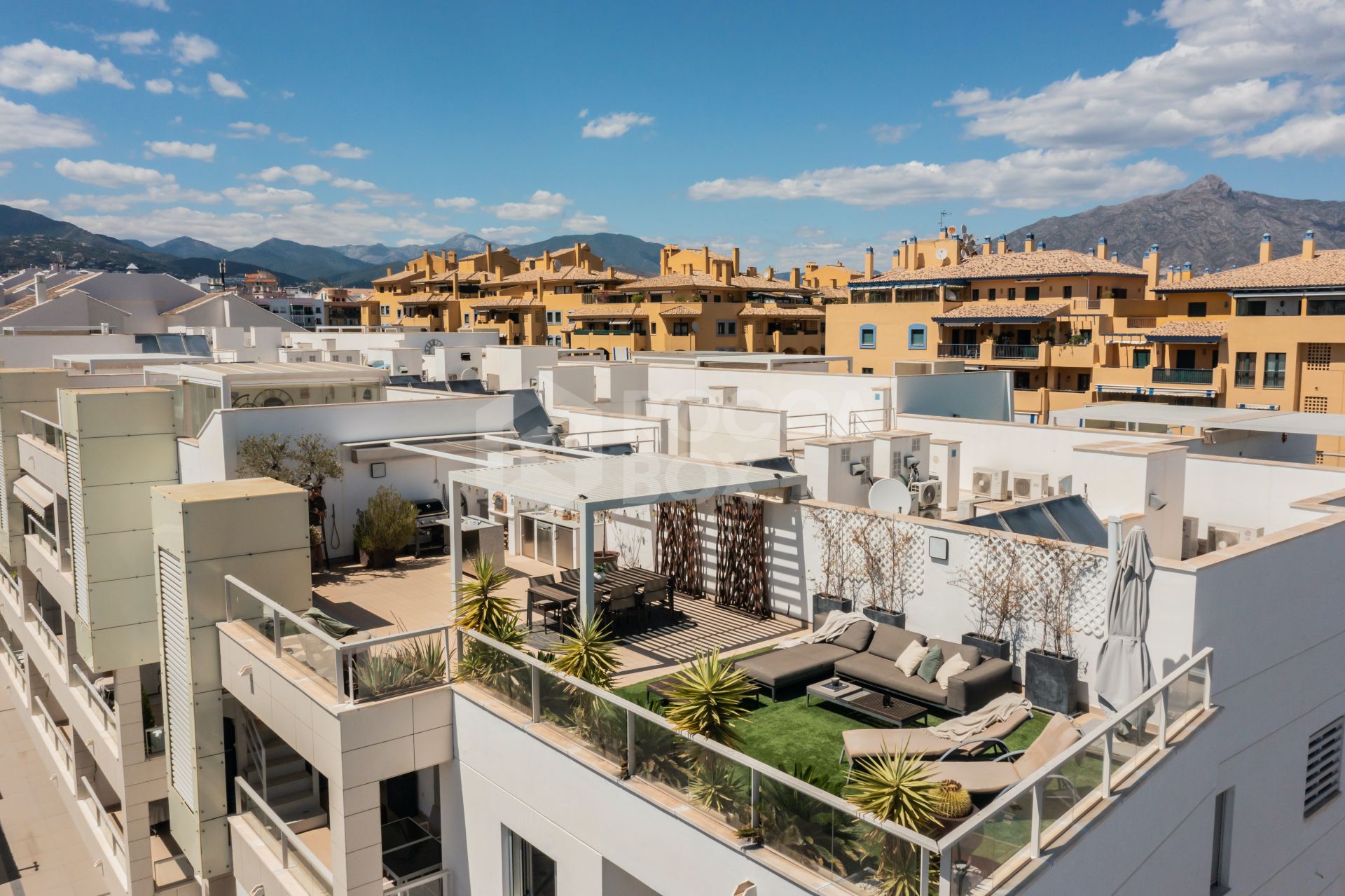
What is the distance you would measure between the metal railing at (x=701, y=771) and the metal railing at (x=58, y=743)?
1851 centimetres

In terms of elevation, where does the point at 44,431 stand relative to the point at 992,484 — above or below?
above

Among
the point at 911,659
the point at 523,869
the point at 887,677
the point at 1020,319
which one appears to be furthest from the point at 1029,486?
the point at 1020,319

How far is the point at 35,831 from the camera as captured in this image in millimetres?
23547

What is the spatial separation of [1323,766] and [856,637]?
257 inches

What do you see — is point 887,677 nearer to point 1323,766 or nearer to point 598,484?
point 598,484

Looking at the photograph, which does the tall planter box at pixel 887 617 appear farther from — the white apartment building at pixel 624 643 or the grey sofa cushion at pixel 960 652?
the grey sofa cushion at pixel 960 652

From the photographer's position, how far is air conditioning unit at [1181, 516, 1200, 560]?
15.0 m

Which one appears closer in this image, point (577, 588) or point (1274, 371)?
point (577, 588)

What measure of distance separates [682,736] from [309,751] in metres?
4.84

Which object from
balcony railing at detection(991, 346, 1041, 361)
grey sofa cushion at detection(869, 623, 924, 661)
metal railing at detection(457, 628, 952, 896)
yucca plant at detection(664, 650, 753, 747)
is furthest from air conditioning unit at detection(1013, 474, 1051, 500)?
balcony railing at detection(991, 346, 1041, 361)

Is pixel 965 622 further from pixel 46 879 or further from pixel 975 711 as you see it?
pixel 46 879

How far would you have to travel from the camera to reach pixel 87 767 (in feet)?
74.2

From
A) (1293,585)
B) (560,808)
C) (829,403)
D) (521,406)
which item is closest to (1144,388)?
(829,403)

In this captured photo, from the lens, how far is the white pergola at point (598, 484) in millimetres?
11398
